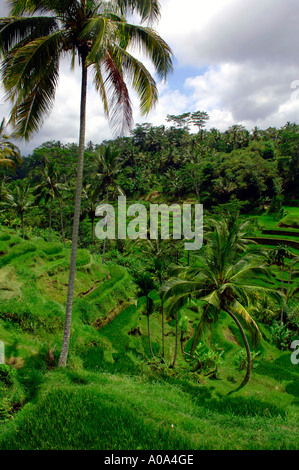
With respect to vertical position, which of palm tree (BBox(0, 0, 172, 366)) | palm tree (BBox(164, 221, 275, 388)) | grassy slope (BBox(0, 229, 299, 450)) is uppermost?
palm tree (BBox(0, 0, 172, 366))

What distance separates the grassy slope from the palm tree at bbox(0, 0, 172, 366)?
603 cm

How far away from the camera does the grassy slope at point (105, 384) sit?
4.96 metres

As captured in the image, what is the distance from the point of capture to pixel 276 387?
1295 cm

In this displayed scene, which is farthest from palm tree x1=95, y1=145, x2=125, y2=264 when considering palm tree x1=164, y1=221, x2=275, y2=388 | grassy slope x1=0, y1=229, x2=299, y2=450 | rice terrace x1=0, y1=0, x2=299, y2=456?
palm tree x1=164, y1=221, x2=275, y2=388

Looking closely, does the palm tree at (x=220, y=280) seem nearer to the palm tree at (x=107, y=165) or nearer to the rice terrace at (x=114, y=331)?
the rice terrace at (x=114, y=331)

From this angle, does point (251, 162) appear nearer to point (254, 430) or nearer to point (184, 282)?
point (184, 282)

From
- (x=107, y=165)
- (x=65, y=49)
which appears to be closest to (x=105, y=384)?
(x=65, y=49)

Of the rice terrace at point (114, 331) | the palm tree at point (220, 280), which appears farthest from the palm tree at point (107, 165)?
the palm tree at point (220, 280)

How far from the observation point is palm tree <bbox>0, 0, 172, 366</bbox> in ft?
19.5

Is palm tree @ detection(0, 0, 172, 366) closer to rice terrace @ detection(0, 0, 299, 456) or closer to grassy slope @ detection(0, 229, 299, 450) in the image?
rice terrace @ detection(0, 0, 299, 456)

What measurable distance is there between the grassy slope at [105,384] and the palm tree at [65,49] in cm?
603

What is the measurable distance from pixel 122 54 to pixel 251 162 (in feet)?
151

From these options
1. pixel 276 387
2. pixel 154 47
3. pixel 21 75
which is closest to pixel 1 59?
pixel 21 75

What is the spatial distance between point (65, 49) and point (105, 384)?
8.78 meters
